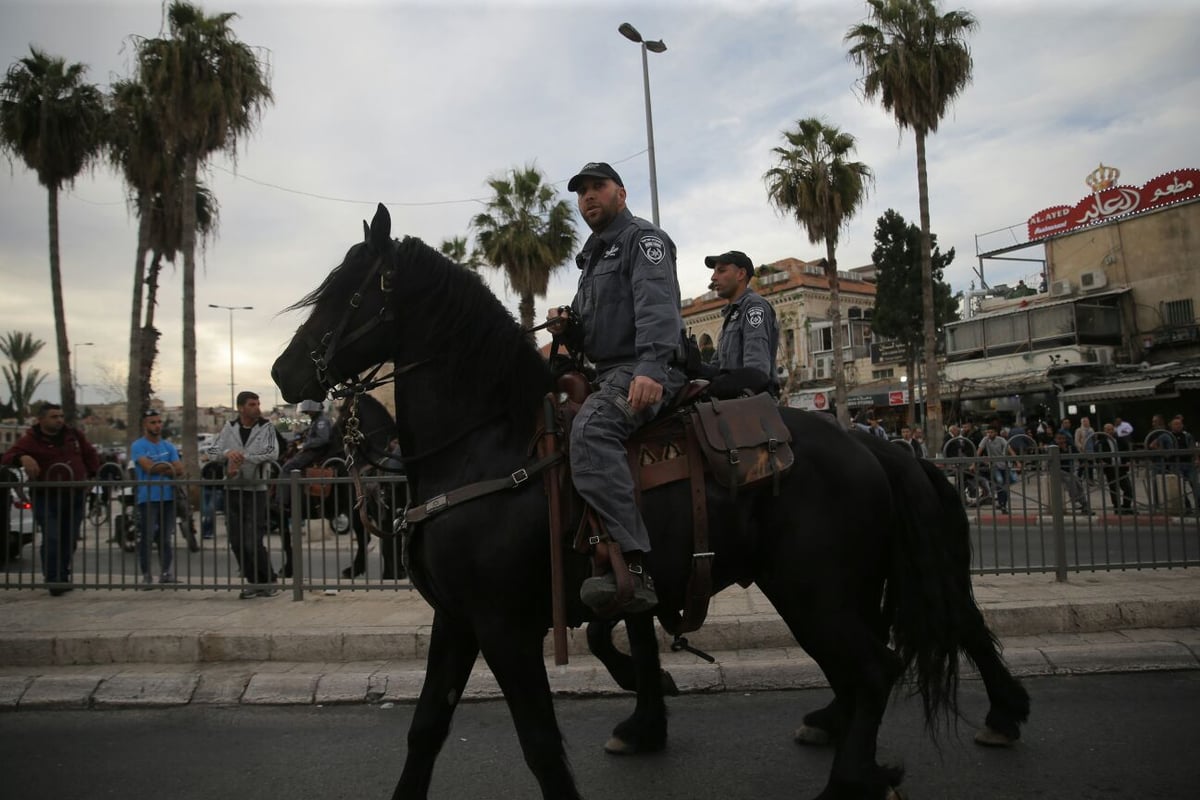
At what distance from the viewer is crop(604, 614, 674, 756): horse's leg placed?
4.12 metres

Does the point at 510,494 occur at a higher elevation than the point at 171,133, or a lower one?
lower

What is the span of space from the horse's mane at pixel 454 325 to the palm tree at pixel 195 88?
56.7 ft

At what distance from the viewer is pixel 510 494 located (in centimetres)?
307

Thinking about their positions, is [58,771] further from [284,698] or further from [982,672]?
[982,672]

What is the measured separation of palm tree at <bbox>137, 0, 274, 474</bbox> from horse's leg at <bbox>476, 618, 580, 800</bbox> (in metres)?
18.2

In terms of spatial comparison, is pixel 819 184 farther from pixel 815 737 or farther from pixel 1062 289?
pixel 815 737

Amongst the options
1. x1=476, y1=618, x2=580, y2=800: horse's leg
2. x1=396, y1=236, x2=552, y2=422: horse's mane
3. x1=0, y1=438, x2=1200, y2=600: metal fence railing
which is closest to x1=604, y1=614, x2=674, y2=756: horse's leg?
x1=476, y1=618, x2=580, y2=800: horse's leg

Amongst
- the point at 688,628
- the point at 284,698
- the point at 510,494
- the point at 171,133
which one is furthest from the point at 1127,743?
the point at 171,133

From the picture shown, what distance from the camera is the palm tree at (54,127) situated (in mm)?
21812

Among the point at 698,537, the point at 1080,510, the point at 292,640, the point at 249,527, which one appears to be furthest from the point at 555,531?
the point at 1080,510

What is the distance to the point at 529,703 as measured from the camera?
9.63 feet

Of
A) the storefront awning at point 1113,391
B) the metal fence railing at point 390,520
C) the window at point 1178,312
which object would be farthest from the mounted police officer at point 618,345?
the window at point 1178,312

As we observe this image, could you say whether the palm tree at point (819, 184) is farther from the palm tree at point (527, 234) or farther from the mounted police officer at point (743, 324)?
the mounted police officer at point (743, 324)

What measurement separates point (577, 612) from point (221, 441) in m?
6.77
